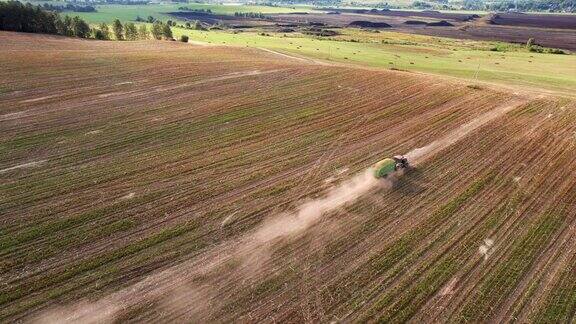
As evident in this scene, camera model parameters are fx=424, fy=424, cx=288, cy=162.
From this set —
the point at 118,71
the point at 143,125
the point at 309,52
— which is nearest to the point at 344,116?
the point at 143,125

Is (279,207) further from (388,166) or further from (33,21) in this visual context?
(33,21)

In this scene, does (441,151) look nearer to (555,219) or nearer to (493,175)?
(493,175)

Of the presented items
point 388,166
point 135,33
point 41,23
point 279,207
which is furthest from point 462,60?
point 41,23

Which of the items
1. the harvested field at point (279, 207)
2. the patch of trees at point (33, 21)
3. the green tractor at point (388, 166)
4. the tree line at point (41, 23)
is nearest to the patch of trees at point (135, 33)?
the tree line at point (41, 23)

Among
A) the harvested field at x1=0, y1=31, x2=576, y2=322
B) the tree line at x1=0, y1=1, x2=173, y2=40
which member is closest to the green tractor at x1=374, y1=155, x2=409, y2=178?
the harvested field at x1=0, y1=31, x2=576, y2=322

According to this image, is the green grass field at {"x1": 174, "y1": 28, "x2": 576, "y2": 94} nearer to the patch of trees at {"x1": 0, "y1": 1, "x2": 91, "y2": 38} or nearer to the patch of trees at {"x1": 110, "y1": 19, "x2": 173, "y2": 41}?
the patch of trees at {"x1": 110, "y1": 19, "x2": 173, "y2": 41}
